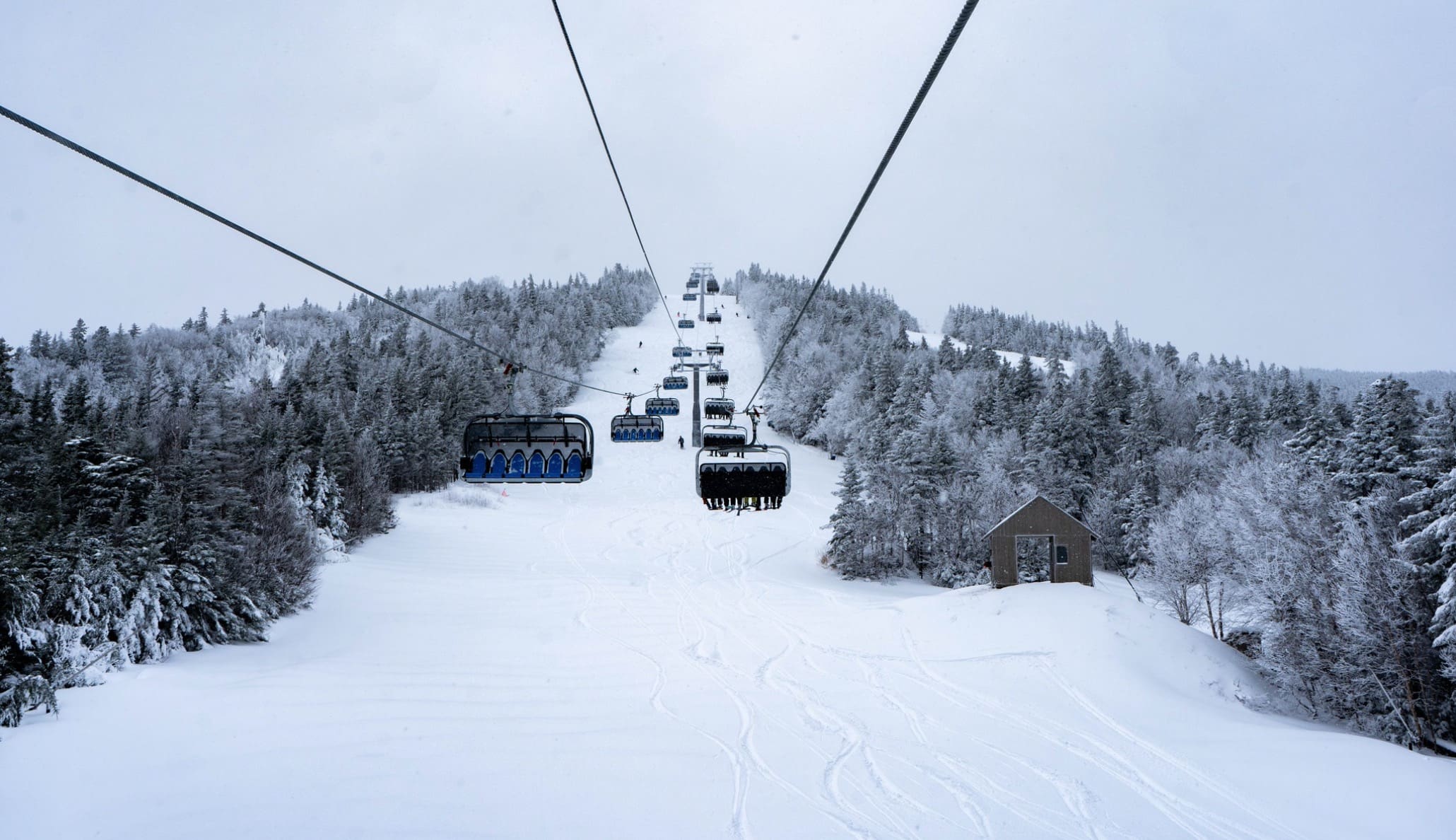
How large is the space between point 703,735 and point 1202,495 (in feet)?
145

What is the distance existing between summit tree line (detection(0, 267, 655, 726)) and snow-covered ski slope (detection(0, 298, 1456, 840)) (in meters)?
1.29

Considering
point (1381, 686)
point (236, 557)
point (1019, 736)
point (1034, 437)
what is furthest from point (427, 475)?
point (1381, 686)

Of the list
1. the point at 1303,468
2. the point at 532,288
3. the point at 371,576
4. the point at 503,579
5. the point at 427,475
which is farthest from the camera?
the point at 532,288

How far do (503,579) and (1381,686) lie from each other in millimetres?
35848

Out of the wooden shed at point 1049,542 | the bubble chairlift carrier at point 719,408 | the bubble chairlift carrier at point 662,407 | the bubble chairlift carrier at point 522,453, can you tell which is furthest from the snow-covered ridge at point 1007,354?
the bubble chairlift carrier at point 522,453

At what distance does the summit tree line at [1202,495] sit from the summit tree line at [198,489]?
98.9 feet

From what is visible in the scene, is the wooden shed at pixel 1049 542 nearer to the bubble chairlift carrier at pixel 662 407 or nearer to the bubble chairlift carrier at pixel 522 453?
the bubble chairlift carrier at pixel 662 407

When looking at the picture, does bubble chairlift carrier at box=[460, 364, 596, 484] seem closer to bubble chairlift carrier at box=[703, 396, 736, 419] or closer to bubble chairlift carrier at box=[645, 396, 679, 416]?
bubble chairlift carrier at box=[703, 396, 736, 419]

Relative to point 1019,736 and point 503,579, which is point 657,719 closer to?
point 1019,736

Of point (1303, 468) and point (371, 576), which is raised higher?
point (1303, 468)

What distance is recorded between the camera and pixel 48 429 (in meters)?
36.2

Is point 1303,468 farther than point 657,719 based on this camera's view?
Yes

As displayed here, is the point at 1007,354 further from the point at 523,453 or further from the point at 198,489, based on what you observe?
the point at 523,453

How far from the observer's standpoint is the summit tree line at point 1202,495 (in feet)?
78.5
